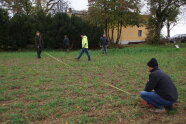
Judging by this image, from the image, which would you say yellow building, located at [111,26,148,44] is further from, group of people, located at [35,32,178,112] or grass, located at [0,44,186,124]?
group of people, located at [35,32,178,112]

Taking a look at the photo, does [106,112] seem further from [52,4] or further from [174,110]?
[52,4]

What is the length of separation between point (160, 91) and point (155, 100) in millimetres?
248

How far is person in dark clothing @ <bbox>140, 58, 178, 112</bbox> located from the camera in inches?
213

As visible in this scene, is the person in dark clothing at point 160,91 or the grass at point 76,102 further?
the person in dark clothing at point 160,91

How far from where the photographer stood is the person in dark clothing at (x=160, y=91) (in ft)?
17.7

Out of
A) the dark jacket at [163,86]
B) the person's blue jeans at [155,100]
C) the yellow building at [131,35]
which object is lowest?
the person's blue jeans at [155,100]

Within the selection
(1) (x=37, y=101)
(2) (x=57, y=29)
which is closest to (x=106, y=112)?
(1) (x=37, y=101)

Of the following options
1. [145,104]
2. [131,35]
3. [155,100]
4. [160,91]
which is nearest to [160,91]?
[160,91]

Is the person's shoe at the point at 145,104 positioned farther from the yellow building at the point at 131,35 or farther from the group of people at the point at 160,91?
the yellow building at the point at 131,35

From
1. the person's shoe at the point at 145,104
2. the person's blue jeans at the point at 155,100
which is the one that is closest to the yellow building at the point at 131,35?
the person's shoe at the point at 145,104

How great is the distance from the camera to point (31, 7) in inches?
1652

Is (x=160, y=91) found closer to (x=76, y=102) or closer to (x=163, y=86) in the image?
(x=163, y=86)

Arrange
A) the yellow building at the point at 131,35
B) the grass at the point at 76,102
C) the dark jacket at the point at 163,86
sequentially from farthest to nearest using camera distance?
the yellow building at the point at 131,35 → the dark jacket at the point at 163,86 → the grass at the point at 76,102

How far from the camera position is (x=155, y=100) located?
552cm
